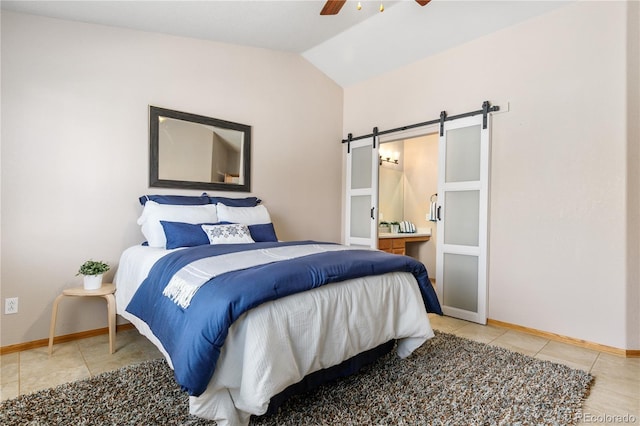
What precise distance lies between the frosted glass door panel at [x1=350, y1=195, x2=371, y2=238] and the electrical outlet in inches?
137

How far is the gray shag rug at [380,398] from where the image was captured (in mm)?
1662

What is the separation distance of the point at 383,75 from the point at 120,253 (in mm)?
3556

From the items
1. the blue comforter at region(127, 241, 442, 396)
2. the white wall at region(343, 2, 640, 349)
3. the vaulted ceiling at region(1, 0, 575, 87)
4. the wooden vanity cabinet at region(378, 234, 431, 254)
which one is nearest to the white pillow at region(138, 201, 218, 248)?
the blue comforter at region(127, 241, 442, 396)

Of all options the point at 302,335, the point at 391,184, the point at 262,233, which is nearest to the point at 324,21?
the point at 262,233

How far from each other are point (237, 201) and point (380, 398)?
2.36 m

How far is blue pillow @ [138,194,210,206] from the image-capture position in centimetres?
302

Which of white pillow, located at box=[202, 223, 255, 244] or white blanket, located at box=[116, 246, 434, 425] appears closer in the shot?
white blanket, located at box=[116, 246, 434, 425]

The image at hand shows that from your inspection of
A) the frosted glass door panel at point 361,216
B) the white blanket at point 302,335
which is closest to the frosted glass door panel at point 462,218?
the frosted glass door panel at point 361,216

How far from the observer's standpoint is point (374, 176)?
14.4ft

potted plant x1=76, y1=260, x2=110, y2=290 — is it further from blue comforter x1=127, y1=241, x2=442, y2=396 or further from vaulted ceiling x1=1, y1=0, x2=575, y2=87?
vaulted ceiling x1=1, y1=0, x2=575, y2=87

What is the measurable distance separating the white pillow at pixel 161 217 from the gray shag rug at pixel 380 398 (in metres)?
0.99

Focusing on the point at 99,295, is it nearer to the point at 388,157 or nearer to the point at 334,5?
the point at 334,5

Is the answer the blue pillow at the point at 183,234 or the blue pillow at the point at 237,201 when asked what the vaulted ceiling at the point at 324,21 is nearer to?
the blue pillow at the point at 237,201

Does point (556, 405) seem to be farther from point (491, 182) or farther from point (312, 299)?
point (491, 182)
